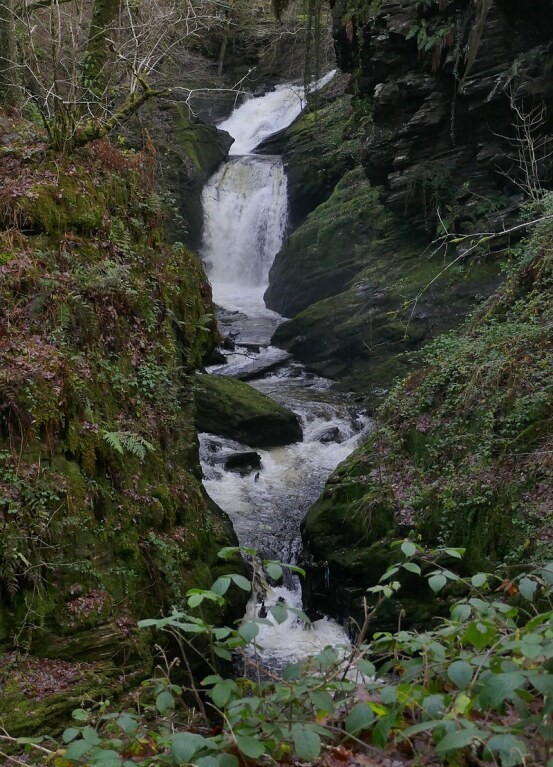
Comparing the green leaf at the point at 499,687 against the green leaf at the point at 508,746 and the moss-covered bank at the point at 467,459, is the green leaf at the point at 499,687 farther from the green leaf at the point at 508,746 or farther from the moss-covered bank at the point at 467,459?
the moss-covered bank at the point at 467,459

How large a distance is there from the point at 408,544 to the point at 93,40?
9.28 m

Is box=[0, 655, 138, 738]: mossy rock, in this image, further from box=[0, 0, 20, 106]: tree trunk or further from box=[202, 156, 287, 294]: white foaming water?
box=[202, 156, 287, 294]: white foaming water

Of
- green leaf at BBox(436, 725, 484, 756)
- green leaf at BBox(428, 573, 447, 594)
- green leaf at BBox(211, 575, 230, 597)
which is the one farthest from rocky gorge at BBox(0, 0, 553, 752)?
green leaf at BBox(436, 725, 484, 756)

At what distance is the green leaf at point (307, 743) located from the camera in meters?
1.99

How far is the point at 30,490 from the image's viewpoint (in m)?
5.16

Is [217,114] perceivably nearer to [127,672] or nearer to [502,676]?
[127,672]

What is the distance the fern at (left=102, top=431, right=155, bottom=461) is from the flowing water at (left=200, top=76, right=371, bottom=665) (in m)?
1.50

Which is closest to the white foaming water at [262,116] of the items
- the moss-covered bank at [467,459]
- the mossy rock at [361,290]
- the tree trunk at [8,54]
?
the mossy rock at [361,290]

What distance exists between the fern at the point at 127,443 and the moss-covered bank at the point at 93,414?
0.02 m

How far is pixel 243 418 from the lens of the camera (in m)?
12.7

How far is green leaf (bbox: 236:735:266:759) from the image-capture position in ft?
6.64

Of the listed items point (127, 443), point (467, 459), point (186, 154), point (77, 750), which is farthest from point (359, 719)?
point (186, 154)

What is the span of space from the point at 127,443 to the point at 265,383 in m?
10.2

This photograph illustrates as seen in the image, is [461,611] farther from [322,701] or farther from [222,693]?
[222,693]
